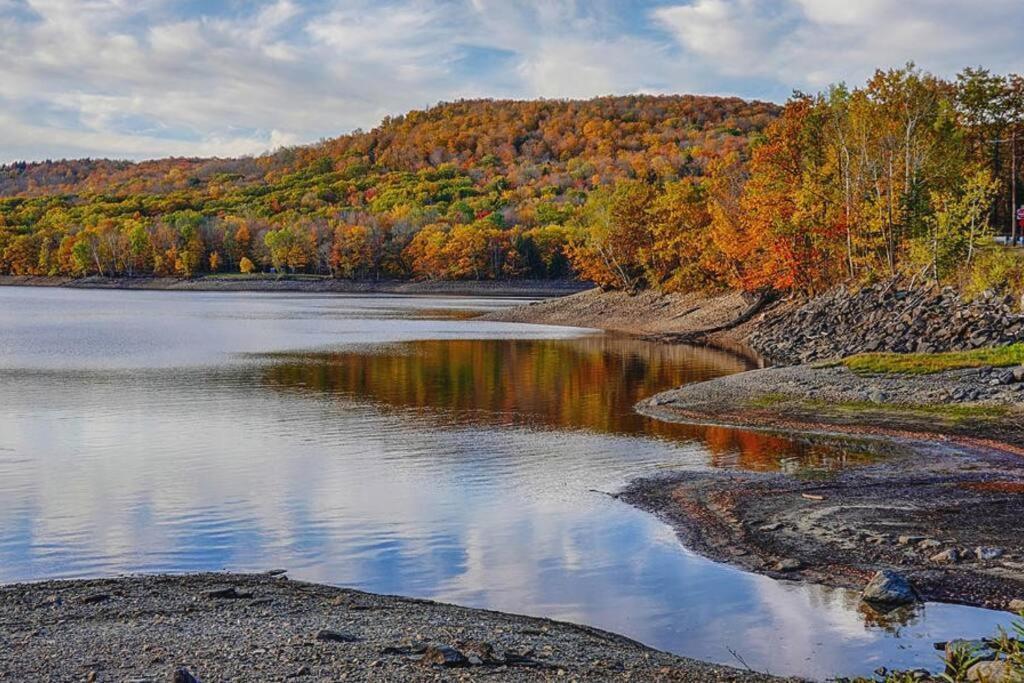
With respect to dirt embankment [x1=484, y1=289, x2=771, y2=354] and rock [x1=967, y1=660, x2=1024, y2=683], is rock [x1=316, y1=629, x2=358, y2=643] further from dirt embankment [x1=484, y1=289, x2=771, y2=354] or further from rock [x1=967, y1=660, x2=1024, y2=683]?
dirt embankment [x1=484, y1=289, x2=771, y2=354]

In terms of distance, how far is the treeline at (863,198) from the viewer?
→ 145ft

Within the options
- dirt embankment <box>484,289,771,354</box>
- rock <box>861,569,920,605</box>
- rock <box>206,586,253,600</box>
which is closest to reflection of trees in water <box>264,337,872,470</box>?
dirt embankment <box>484,289,771,354</box>

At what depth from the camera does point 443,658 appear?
30.2 ft

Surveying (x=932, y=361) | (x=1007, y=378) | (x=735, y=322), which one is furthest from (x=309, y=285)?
(x=1007, y=378)

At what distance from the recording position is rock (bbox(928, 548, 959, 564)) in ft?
45.6

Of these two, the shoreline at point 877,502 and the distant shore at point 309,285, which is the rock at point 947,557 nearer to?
the shoreline at point 877,502

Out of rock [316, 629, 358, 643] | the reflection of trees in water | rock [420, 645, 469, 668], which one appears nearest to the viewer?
rock [420, 645, 469, 668]

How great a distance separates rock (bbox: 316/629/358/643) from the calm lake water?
2971 mm

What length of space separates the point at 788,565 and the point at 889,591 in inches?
69.2

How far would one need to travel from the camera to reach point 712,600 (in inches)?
505

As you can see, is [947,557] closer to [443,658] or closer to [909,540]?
[909,540]

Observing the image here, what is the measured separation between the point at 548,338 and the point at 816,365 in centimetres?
2960

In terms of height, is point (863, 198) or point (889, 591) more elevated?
point (863, 198)

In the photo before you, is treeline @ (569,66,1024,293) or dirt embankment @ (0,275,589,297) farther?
dirt embankment @ (0,275,589,297)
